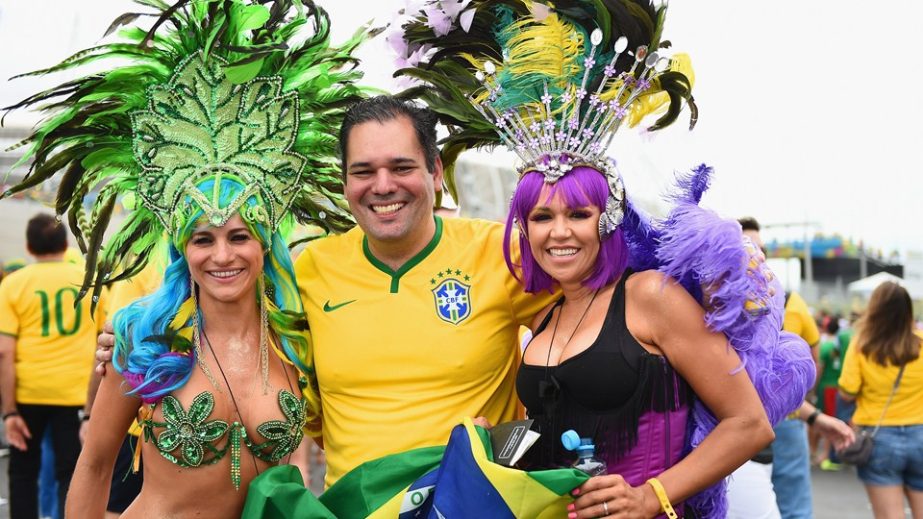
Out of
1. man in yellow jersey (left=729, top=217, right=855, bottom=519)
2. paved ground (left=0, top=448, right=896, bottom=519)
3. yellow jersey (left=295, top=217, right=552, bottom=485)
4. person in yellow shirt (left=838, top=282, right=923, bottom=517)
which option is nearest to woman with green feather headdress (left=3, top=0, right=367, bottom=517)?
yellow jersey (left=295, top=217, right=552, bottom=485)

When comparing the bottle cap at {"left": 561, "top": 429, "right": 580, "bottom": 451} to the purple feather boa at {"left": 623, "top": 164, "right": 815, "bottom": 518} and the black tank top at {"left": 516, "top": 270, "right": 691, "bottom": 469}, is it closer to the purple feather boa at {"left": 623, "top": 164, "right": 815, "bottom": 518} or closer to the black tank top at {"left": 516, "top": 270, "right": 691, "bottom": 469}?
the black tank top at {"left": 516, "top": 270, "right": 691, "bottom": 469}

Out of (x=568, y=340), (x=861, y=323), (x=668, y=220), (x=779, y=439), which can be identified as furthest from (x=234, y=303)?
(x=861, y=323)

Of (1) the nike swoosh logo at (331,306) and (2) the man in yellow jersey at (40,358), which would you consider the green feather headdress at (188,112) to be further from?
(2) the man in yellow jersey at (40,358)

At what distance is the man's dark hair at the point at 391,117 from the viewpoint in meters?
3.21

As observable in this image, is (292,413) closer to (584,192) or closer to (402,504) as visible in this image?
(402,504)

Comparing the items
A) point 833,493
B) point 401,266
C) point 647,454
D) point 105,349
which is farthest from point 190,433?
point 833,493

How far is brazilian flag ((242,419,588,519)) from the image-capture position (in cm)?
243

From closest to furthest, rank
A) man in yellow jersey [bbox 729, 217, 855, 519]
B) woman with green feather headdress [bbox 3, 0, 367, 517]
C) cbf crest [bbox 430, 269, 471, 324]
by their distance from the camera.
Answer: woman with green feather headdress [bbox 3, 0, 367, 517] → cbf crest [bbox 430, 269, 471, 324] → man in yellow jersey [bbox 729, 217, 855, 519]

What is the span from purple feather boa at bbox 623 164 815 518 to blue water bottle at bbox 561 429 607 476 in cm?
35

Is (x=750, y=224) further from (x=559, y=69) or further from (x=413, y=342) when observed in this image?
(x=413, y=342)

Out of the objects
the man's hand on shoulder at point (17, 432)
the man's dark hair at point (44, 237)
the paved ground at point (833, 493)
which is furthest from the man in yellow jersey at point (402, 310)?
the paved ground at point (833, 493)

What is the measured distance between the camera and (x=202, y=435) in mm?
2773

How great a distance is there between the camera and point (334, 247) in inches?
134

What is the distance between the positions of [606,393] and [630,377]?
3.3 inches
